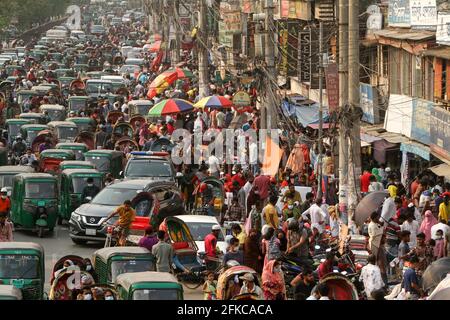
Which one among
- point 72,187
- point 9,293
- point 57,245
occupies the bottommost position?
point 57,245

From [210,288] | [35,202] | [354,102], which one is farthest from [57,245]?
[210,288]

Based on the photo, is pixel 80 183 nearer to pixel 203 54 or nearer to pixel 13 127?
pixel 13 127

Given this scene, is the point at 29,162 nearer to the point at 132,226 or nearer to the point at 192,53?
the point at 132,226

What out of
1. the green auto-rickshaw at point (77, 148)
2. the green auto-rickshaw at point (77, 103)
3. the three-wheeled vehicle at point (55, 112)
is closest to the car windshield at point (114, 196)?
the green auto-rickshaw at point (77, 148)

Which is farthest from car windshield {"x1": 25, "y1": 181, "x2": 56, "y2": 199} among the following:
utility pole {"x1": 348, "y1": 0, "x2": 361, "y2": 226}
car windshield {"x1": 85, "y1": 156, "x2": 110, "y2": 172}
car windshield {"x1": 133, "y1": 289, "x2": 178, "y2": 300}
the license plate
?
car windshield {"x1": 133, "y1": 289, "x2": 178, "y2": 300}

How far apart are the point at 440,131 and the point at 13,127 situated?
1619 cm

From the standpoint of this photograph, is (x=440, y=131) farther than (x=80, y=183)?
No

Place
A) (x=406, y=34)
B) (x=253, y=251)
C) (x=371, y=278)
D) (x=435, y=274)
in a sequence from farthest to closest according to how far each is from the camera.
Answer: (x=406, y=34), (x=253, y=251), (x=371, y=278), (x=435, y=274)

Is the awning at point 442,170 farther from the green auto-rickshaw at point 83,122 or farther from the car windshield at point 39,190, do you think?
the green auto-rickshaw at point 83,122

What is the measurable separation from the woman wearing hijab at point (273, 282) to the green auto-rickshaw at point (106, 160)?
1564 cm

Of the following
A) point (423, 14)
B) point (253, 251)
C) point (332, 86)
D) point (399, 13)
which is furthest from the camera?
Answer: point (399, 13)

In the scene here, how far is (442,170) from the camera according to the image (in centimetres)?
3394
